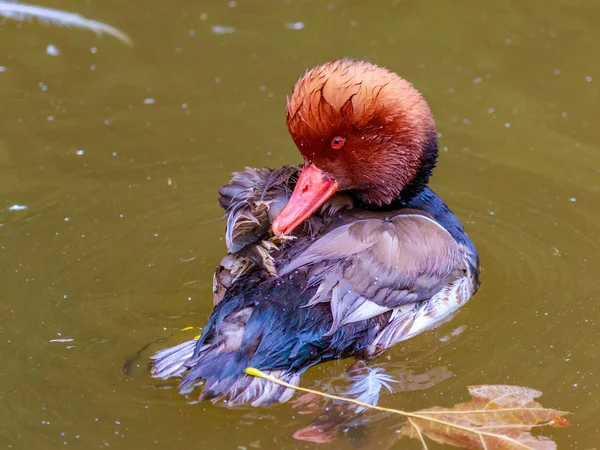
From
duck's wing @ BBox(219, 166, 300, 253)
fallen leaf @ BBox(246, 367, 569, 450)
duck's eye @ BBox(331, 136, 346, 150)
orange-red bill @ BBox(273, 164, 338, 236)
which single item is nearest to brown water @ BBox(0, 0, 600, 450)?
fallen leaf @ BBox(246, 367, 569, 450)

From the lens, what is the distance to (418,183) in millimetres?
4488

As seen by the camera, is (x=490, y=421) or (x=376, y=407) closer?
(x=490, y=421)

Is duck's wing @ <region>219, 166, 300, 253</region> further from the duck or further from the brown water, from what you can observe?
the brown water

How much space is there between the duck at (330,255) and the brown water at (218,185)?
164 millimetres

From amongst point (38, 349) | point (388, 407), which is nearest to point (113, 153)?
point (38, 349)

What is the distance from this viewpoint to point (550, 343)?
14.2 ft

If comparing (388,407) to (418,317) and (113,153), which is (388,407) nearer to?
(418,317)

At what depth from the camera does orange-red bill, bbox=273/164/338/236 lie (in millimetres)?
4035

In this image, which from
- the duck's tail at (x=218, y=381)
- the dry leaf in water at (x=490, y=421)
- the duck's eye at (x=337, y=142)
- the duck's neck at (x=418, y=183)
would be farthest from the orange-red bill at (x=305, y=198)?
the dry leaf in water at (x=490, y=421)

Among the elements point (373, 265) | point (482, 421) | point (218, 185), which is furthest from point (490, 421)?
point (218, 185)

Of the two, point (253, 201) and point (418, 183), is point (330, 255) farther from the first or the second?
point (418, 183)

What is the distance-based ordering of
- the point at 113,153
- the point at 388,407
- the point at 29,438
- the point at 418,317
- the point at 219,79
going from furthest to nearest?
the point at 219,79, the point at 113,153, the point at 418,317, the point at 388,407, the point at 29,438

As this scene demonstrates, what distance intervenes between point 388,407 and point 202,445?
0.85 m

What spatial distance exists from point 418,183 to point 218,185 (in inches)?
62.6
